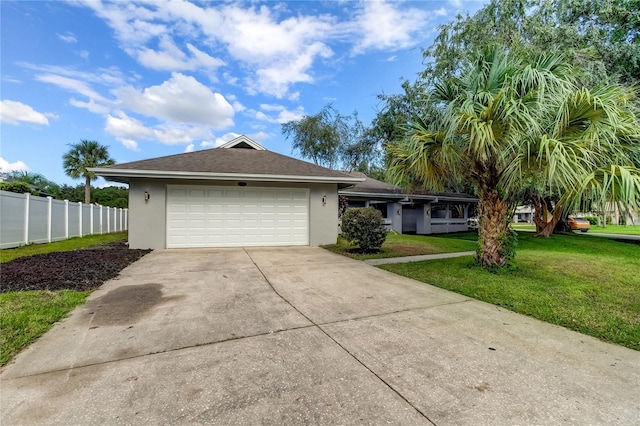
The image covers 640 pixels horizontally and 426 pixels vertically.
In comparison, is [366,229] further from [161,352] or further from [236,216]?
[161,352]

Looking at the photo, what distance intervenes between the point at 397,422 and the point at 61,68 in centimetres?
1496

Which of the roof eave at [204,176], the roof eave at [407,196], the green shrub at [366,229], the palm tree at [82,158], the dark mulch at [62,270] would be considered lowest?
the dark mulch at [62,270]

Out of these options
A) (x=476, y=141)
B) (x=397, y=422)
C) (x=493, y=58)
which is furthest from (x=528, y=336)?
(x=493, y=58)

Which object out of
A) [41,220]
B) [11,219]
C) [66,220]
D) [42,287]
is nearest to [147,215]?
[11,219]

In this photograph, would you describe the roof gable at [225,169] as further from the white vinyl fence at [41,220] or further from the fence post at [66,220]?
the fence post at [66,220]

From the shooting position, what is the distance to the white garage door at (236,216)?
34.1 feet

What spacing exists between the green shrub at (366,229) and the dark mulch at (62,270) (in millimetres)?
6004

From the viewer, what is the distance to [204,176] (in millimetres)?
9969

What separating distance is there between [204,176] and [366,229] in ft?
18.1

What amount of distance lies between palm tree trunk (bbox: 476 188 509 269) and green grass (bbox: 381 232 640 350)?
38 cm

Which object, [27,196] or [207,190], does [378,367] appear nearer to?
[207,190]

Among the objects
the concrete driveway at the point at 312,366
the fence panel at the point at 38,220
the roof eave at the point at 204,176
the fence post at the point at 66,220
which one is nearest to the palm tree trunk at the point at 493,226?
the concrete driveway at the point at 312,366

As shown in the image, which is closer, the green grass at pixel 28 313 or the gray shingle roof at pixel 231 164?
the green grass at pixel 28 313

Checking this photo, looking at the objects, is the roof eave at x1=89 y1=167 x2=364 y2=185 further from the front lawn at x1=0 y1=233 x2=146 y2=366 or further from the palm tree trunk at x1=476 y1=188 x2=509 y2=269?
the palm tree trunk at x1=476 y1=188 x2=509 y2=269
